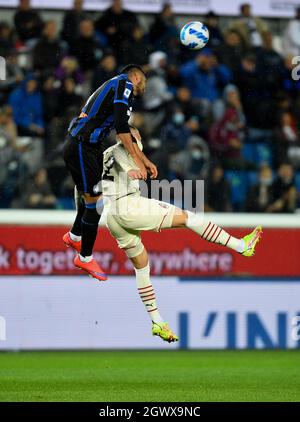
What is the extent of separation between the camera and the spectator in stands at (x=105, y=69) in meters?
15.3

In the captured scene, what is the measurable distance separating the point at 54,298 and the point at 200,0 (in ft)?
15.8

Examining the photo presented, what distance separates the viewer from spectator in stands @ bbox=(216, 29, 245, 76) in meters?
15.9

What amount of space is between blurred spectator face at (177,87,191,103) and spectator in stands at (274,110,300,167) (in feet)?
4.61

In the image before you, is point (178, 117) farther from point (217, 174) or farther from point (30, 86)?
point (30, 86)

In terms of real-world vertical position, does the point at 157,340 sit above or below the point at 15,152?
below

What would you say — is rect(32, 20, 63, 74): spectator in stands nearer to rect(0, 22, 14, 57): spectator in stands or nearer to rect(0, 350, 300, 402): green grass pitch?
rect(0, 22, 14, 57): spectator in stands

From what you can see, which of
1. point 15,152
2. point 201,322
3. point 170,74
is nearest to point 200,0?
point 170,74

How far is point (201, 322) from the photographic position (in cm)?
1612

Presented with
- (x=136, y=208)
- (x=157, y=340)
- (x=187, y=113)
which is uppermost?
(x=187, y=113)

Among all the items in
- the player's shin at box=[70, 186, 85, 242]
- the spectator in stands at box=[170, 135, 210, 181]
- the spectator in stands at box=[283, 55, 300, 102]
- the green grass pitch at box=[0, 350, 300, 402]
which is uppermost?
the spectator in stands at box=[283, 55, 300, 102]

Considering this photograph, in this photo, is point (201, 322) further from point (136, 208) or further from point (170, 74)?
point (136, 208)

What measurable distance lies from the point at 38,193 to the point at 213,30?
3.47 metres

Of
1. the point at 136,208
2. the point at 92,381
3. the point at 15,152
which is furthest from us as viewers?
the point at 15,152

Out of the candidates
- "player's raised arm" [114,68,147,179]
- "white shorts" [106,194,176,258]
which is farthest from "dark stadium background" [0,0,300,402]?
"player's raised arm" [114,68,147,179]
